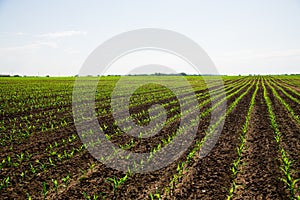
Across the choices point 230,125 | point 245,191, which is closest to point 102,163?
point 245,191

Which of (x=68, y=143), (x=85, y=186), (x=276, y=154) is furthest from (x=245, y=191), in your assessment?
(x=68, y=143)

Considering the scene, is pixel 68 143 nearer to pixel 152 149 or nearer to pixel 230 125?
pixel 152 149

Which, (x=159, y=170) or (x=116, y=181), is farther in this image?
(x=159, y=170)

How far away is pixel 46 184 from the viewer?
19.4 feet

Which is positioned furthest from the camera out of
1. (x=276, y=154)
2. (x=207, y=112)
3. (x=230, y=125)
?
(x=207, y=112)

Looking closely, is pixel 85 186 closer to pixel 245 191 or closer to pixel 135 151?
pixel 135 151

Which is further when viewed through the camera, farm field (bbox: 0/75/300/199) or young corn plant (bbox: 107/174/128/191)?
young corn plant (bbox: 107/174/128/191)

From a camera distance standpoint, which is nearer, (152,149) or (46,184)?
(46,184)

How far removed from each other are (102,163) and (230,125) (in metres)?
6.38

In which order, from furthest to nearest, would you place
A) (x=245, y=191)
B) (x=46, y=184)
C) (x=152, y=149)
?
1. (x=152, y=149)
2. (x=46, y=184)
3. (x=245, y=191)

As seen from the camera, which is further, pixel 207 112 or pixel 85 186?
pixel 207 112

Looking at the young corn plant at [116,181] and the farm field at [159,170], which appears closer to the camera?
the farm field at [159,170]

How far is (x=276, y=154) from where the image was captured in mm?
7672

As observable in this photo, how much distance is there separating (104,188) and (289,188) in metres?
3.66
